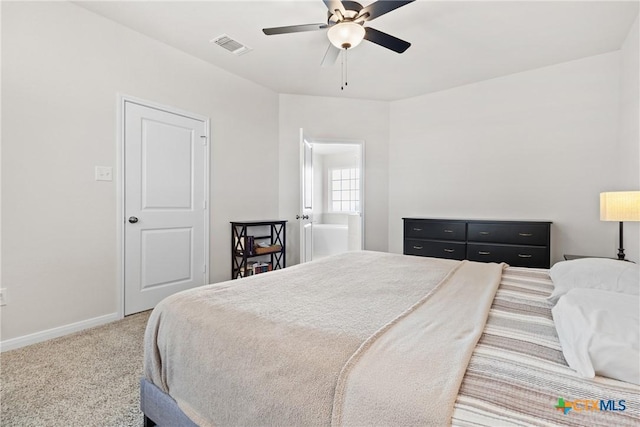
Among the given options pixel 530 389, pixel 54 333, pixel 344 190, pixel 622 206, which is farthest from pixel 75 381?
pixel 344 190

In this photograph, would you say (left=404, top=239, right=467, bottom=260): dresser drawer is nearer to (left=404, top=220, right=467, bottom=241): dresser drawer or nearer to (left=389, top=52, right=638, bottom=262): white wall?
(left=404, top=220, right=467, bottom=241): dresser drawer

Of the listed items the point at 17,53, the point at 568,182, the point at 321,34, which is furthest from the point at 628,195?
the point at 17,53

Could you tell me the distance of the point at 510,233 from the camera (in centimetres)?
335

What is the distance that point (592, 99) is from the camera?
3283 mm

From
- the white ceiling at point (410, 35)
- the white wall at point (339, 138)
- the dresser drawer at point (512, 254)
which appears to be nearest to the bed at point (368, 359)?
the dresser drawer at point (512, 254)

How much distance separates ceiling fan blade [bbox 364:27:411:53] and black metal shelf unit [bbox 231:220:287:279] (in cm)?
229

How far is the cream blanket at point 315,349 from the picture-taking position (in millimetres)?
701

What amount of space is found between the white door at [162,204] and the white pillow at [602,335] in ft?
10.2

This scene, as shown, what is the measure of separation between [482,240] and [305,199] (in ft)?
7.06

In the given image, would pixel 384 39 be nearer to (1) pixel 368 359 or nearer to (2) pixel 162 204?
(1) pixel 368 359

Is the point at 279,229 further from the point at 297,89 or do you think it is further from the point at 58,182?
the point at 58,182

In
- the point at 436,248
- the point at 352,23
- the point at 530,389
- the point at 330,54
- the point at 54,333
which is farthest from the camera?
the point at 436,248

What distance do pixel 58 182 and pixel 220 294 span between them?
6.46 ft

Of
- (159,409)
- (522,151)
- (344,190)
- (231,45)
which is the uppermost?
(231,45)
